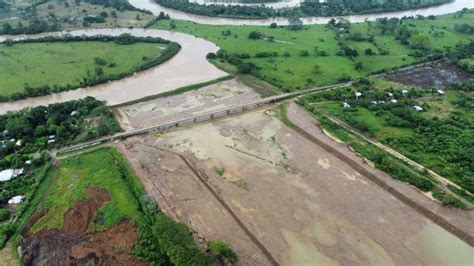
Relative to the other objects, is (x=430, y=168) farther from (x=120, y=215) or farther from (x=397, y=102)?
(x=120, y=215)

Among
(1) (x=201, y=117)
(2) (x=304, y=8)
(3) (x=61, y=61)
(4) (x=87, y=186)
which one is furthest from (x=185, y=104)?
(2) (x=304, y=8)

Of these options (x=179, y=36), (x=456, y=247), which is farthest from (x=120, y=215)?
(x=179, y=36)

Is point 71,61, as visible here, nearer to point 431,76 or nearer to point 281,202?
point 281,202

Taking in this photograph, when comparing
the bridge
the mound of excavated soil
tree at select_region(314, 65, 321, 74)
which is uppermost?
tree at select_region(314, 65, 321, 74)

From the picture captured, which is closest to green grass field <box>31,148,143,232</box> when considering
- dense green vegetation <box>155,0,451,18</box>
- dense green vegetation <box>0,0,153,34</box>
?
dense green vegetation <box>0,0,153,34</box>

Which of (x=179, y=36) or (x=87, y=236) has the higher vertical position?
(x=179, y=36)

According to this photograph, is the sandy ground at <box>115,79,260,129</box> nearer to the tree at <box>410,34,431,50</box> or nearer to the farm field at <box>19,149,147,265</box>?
the farm field at <box>19,149,147,265</box>
